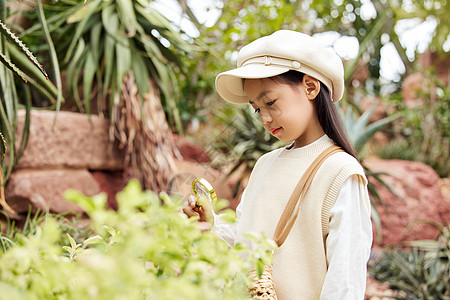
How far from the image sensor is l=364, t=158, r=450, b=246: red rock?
4680 mm

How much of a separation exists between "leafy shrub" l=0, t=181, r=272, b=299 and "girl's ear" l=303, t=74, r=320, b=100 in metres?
0.76

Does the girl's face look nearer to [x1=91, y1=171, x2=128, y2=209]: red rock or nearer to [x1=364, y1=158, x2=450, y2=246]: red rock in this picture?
[x1=91, y1=171, x2=128, y2=209]: red rock

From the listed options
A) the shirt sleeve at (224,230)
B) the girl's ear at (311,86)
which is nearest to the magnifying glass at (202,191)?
the shirt sleeve at (224,230)

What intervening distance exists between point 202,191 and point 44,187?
2.02 m

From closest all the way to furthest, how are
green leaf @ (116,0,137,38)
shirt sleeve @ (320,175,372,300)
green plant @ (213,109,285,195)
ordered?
shirt sleeve @ (320,175,372,300), green leaf @ (116,0,137,38), green plant @ (213,109,285,195)

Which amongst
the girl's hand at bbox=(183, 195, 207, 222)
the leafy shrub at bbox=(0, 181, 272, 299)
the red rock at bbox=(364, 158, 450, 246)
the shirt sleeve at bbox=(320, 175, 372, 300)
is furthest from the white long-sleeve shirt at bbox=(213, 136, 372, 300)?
the red rock at bbox=(364, 158, 450, 246)

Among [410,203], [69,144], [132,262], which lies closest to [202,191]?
[132,262]

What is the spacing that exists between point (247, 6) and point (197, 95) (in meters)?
1.17

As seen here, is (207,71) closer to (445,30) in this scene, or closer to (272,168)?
(272,168)

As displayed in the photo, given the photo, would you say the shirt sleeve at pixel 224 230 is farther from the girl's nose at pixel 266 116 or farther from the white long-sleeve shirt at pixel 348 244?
the girl's nose at pixel 266 116

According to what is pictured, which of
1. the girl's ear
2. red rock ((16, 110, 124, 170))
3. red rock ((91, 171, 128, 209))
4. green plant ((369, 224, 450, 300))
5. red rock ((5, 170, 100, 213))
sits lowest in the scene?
green plant ((369, 224, 450, 300))

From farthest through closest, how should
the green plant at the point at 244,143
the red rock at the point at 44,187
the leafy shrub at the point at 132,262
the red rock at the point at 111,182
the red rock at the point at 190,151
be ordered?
the red rock at the point at 190,151, the green plant at the point at 244,143, the red rock at the point at 111,182, the red rock at the point at 44,187, the leafy shrub at the point at 132,262

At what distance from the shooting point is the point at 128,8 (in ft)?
10.2

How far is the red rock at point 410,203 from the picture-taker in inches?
184
